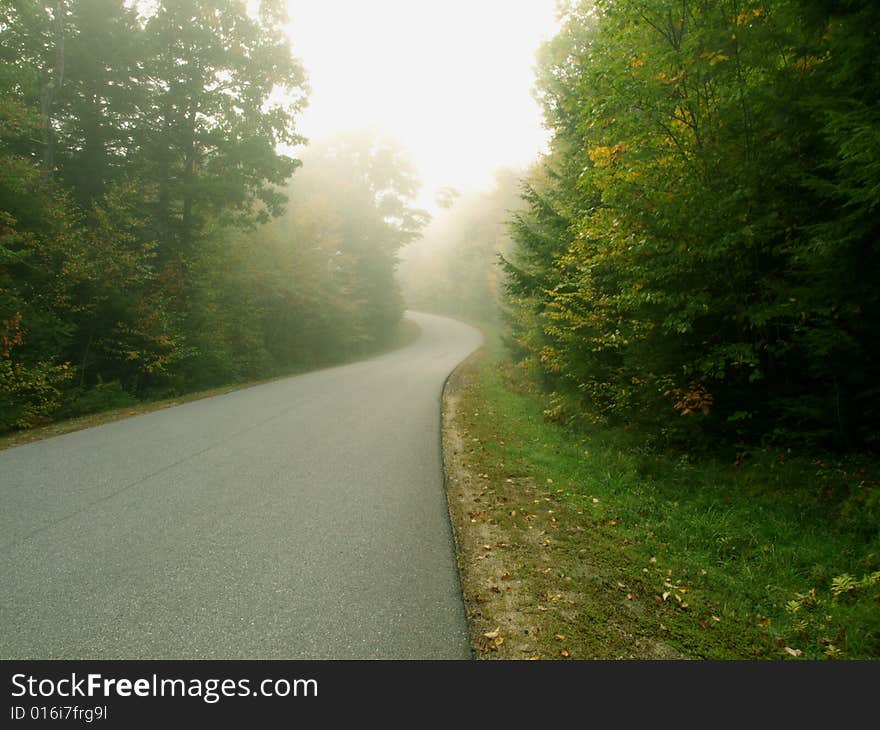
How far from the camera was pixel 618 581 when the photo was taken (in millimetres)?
3504

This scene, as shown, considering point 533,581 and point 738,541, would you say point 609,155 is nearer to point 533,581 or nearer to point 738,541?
point 738,541

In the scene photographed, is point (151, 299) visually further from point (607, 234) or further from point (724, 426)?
point (724, 426)

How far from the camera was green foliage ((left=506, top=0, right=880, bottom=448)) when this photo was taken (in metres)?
4.12

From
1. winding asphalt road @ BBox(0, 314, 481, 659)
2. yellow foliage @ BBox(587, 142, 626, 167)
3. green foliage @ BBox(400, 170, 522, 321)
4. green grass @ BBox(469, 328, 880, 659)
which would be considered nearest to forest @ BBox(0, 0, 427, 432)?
winding asphalt road @ BBox(0, 314, 481, 659)

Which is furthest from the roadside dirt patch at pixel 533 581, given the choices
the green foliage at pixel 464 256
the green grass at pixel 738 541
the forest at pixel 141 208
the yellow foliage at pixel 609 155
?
→ the green foliage at pixel 464 256

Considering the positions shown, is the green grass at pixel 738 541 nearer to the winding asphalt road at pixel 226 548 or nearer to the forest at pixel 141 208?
the winding asphalt road at pixel 226 548

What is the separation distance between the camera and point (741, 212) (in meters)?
4.92

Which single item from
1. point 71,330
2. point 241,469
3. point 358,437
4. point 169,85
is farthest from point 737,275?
point 169,85

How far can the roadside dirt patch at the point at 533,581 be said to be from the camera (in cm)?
274

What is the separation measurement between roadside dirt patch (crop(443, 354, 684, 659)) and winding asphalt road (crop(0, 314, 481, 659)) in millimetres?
212

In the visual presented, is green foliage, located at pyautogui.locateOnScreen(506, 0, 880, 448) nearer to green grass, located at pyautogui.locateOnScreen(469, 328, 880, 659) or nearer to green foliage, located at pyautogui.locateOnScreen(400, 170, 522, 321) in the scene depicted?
green grass, located at pyautogui.locateOnScreen(469, 328, 880, 659)

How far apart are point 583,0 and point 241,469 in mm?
18890

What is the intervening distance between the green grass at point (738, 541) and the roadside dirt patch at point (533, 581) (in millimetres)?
196

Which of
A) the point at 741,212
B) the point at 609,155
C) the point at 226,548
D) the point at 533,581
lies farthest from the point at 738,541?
the point at 609,155
